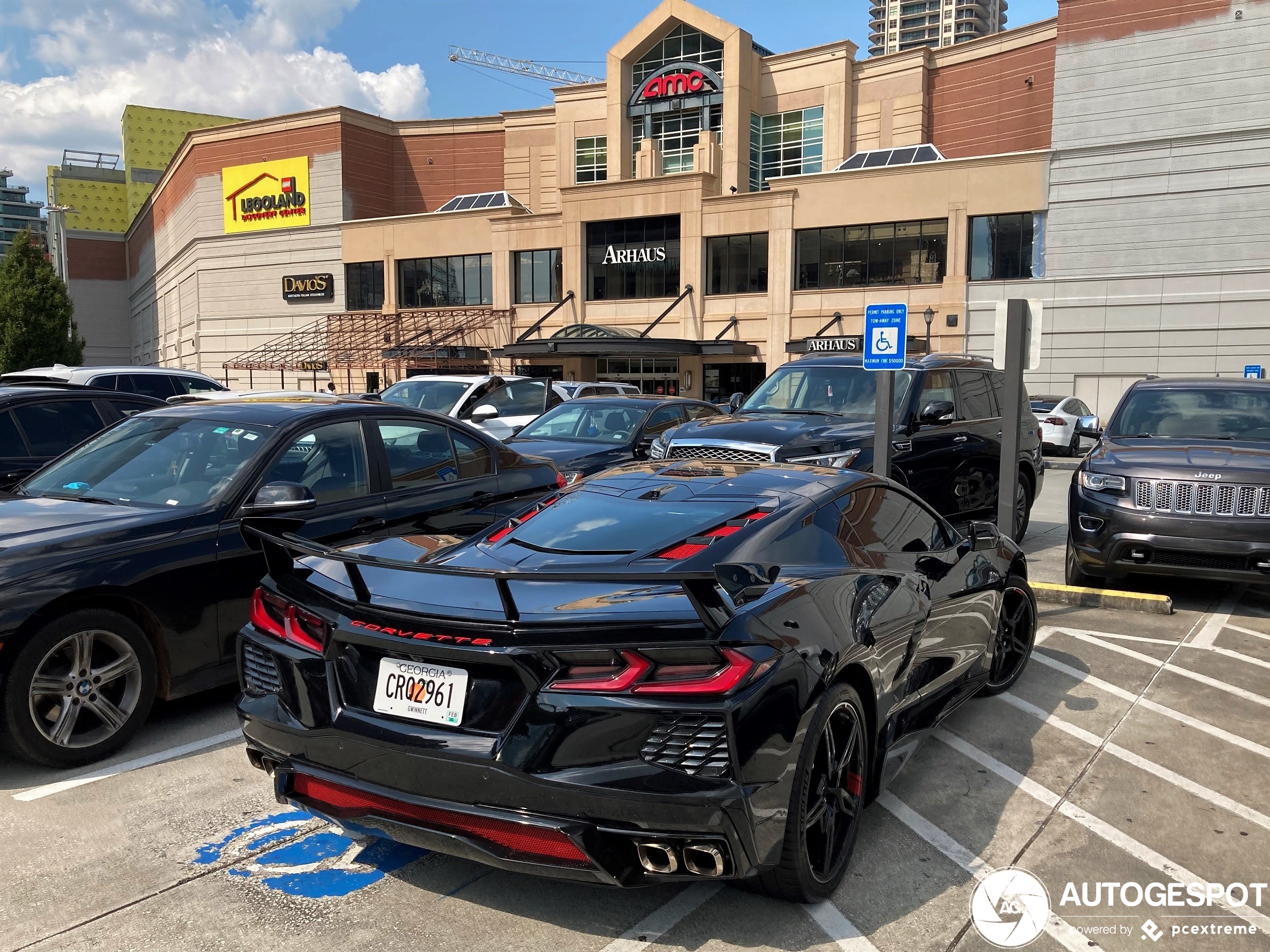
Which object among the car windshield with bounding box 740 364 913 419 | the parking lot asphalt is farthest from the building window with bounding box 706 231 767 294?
the parking lot asphalt

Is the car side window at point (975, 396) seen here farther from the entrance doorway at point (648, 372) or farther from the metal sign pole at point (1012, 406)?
the entrance doorway at point (648, 372)

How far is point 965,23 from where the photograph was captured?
19412cm

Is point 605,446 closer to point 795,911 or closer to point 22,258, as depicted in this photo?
point 795,911

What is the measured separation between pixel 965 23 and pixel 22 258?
608ft

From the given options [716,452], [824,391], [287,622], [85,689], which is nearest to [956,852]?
[287,622]

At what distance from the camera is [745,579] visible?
2.93 meters

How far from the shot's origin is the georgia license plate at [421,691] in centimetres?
301

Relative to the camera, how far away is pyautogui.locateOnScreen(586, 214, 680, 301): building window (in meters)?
46.2

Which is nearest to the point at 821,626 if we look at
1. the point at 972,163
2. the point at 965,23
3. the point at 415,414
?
the point at 415,414

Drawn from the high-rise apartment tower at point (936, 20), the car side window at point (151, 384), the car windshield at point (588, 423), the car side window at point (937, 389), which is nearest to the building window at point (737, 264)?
the car side window at point (151, 384)

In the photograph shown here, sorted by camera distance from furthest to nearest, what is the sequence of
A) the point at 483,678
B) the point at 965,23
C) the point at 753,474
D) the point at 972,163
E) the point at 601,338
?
the point at 965,23 < the point at 601,338 < the point at 972,163 < the point at 753,474 < the point at 483,678

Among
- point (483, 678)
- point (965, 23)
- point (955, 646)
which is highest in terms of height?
point (965, 23)

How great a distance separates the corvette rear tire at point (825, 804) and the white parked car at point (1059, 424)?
23.9 meters

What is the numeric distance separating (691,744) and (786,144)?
166 ft
